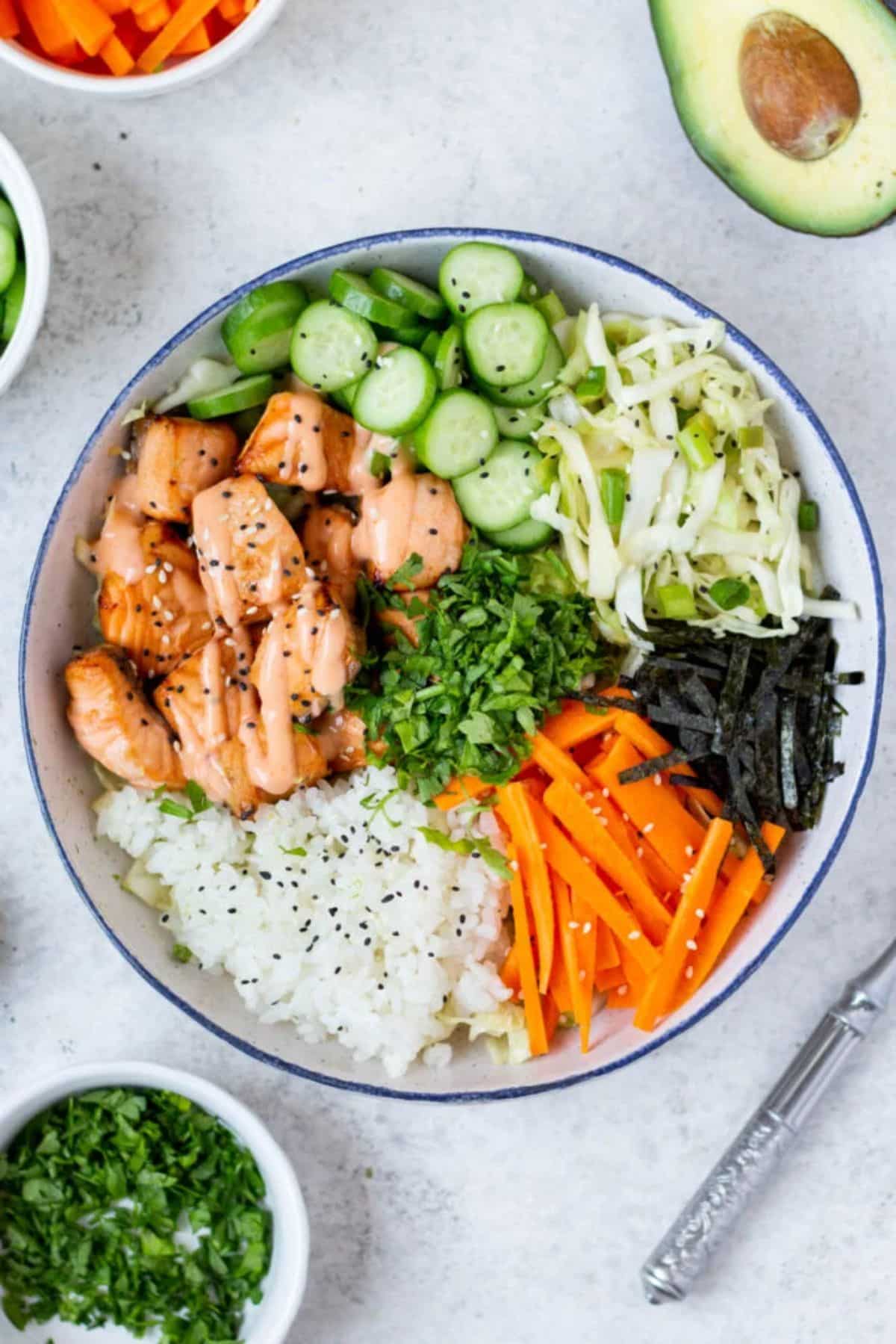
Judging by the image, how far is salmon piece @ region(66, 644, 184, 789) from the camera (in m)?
2.39

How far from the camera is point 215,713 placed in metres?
2.42

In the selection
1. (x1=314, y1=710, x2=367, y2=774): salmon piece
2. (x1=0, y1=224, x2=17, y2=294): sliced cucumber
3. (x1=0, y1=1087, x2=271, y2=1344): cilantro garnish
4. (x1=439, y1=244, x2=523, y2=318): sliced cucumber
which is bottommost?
(x1=0, y1=1087, x2=271, y2=1344): cilantro garnish

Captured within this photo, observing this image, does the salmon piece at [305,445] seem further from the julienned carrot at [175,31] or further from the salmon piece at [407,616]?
the julienned carrot at [175,31]

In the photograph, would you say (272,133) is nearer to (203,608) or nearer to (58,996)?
(203,608)

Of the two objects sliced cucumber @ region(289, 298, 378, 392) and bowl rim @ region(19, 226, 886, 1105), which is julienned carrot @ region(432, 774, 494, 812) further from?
sliced cucumber @ region(289, 298, 378, 392)

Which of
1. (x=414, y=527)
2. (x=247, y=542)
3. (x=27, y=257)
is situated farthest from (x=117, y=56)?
(x=414, y=527)

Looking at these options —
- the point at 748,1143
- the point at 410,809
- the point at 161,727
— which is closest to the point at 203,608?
the point at 161,727

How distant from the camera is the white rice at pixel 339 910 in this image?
2463mm

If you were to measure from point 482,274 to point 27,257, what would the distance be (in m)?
0.88

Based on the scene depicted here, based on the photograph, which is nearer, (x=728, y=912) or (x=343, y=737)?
(x=728, y=912)

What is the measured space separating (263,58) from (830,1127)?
8.36 ft

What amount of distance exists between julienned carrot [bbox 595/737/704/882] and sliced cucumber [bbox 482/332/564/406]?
2.19 ft

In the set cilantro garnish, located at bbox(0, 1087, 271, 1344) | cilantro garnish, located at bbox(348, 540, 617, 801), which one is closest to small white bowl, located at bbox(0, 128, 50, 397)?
cilantro garnish, located at bbox(348, 540, 617, 801)

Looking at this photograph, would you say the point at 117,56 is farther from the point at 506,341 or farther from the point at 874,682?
the point at 874,682
